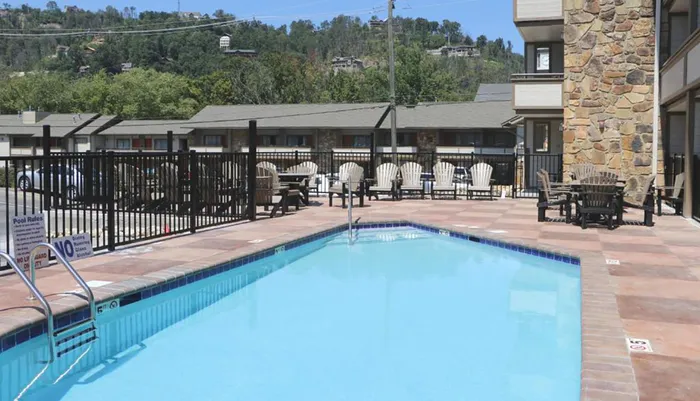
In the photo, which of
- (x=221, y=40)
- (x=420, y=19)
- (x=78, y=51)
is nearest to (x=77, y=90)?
(x=221, y=40)

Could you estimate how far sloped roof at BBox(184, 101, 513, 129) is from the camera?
4259cm

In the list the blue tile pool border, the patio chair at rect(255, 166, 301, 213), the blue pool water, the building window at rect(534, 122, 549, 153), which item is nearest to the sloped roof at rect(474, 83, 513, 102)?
the building window at rect(534, 122, 549, 153)

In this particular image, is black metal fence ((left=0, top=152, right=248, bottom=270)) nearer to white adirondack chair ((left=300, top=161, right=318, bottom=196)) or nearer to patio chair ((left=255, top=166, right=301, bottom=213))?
patio chair ((left=255, top=166, right=301, bottom=213))

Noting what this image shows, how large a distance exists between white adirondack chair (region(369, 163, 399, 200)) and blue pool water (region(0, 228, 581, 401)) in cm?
809

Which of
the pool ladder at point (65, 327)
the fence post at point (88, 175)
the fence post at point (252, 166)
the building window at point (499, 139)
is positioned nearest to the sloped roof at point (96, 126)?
the building window at point (499, 139)

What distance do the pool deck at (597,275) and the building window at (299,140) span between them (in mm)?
32984

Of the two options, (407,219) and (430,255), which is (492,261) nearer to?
(430,255)

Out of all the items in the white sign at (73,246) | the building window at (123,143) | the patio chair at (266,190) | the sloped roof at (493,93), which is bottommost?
the white sign at (73,246)

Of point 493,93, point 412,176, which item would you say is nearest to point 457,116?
point 493,93

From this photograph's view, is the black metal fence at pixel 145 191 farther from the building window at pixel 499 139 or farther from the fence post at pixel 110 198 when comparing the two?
the building window at pixel 499 139

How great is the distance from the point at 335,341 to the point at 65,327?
2320mm

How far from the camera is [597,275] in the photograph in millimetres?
7199

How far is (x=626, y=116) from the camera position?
1620 cm

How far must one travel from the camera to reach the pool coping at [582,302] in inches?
158
